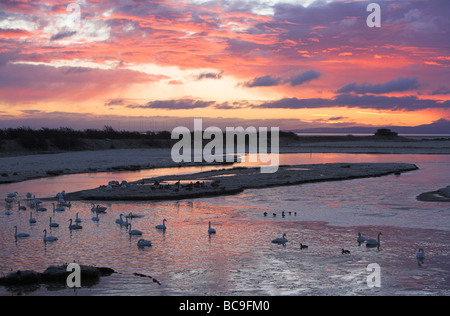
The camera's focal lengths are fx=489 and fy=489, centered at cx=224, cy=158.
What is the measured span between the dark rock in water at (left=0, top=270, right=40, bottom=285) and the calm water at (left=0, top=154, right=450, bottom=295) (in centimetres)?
36

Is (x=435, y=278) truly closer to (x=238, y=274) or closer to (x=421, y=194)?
(x=238, y=274)

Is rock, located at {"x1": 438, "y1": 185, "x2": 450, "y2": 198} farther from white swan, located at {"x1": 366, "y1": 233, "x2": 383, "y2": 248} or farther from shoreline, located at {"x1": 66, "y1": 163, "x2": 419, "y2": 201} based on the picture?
white swan, located at {"x1": 366, "y1": 233, "x2": 383, "y2": 248}

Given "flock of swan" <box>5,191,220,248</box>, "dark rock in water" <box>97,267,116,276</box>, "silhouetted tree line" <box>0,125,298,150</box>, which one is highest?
"silhouetted tree line" <box>0,125,298,150</box>

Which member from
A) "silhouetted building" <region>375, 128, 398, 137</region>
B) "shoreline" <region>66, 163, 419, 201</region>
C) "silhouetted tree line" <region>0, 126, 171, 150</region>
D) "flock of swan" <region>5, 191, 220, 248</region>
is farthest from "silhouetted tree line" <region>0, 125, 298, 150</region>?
"silhouetted building" <region>375, 128, 398, 137</region>

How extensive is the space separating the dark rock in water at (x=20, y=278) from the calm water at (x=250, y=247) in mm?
365

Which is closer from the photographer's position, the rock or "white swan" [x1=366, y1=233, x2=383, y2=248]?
"white swan" [x1=366, y1=233, x2=383, y2=248]

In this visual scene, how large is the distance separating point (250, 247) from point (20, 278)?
739cm

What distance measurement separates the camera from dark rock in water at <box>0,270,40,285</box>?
40.5 feet

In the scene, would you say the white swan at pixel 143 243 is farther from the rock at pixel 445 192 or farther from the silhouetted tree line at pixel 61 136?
the silhouetted tree line at pixel 61 136

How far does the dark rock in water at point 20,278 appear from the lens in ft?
40.5

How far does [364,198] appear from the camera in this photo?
94.5ft

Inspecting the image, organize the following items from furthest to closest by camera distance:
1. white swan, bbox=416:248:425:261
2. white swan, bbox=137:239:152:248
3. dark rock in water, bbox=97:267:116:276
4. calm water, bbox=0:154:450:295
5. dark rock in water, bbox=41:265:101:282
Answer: white swan, bbox=137:239:152:248
white swan, bbox=416:248:425:261
dark rock in water, bbox=97:267:116:276
dark rock in water, bbox=41:265:101:282
calm water, bbox=0:154:450:295

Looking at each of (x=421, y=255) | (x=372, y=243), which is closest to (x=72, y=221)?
(x=372, y=243)
